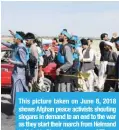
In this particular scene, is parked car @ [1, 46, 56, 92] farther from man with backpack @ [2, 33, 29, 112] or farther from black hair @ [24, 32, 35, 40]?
man with backpack @ [2, 33, 29, 112]

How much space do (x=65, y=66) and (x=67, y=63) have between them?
0.20 feet

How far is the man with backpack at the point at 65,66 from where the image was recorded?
907 centimetres

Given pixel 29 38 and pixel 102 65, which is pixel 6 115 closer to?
pixel 29 38

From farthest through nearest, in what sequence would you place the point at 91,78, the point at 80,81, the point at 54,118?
the point at 91,78, the point at 80,81, the point at 54,118

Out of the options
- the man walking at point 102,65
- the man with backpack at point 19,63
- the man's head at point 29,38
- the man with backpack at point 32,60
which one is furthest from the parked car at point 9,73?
the man with backpack at point 19,63

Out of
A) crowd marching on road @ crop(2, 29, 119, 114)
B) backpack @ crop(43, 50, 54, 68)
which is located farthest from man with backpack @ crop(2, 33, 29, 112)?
backpack @ crop(43, 50, 54, 68)

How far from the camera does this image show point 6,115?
9.98 m

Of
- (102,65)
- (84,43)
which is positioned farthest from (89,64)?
(84,43)

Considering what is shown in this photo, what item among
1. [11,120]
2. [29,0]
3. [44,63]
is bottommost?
[11,120]

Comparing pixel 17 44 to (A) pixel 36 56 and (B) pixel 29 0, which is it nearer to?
(B) pixel 29 0

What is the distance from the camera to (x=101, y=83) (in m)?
11.9

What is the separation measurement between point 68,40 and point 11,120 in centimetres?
173

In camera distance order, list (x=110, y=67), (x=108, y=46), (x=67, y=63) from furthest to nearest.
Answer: (x=108, y=46) → (x=110, y=67) → (x=67, y=63)

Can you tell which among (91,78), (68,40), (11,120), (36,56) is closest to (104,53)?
(91,78)
